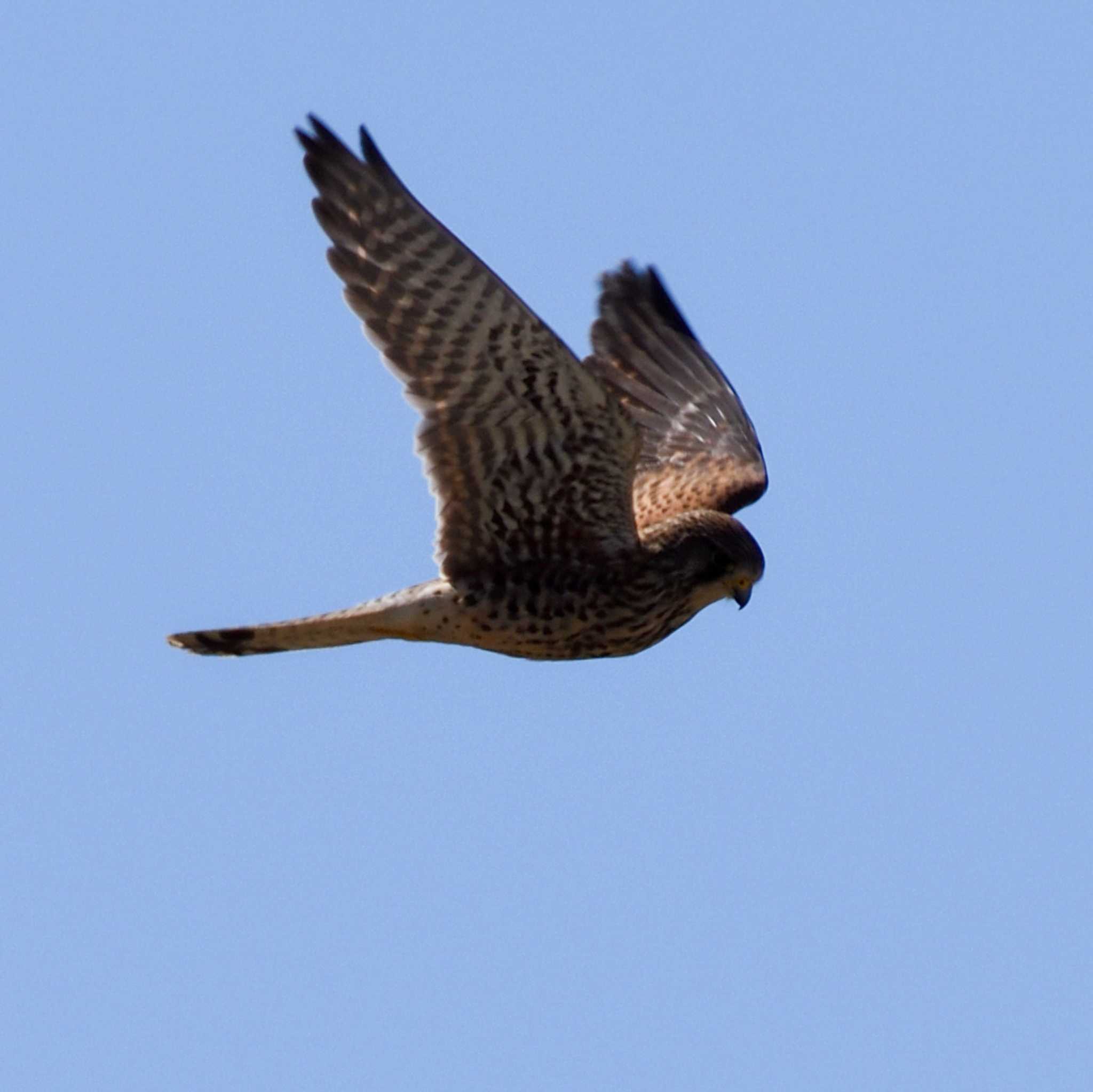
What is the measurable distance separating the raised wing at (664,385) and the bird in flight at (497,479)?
1328 mm

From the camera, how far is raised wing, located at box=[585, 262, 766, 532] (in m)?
9.91

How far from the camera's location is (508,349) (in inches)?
295

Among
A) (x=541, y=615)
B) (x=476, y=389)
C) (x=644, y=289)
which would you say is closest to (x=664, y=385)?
(x=644, y=289)

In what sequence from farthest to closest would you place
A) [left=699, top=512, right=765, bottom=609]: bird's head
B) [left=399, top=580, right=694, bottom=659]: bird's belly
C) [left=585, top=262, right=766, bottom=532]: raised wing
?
[left=585, top=262, right=766, bottom=532]: raised wing
[left=699, top=512, right=765, bottom=609]: bird's head
[left=399, top=580, right=694, bottom=659]: bird's belly

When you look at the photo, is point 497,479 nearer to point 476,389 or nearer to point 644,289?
point 476,389

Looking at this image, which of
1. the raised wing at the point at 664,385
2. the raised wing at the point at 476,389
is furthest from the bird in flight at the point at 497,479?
the raised wing at the point at 664,385

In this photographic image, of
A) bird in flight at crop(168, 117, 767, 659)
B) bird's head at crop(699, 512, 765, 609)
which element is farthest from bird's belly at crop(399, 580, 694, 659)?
bird's head at crop(699, 512, 765, 609)

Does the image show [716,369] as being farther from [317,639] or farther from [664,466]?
[317,639]

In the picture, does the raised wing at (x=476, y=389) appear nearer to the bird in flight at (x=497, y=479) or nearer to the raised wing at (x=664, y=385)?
the bird in flight at (x=497, y=479)

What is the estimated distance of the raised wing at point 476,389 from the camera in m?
7.45

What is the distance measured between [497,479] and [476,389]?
0.38 metres

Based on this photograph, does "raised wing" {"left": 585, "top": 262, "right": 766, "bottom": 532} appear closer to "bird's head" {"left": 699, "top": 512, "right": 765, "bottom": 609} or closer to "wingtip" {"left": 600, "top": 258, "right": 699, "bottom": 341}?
"wingtip" {"left": 600, "top": 258, "right": 699, "bottom": 341}

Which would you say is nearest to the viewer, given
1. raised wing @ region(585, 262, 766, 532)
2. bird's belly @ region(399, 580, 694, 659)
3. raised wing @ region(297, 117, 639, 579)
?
raised wing @ region(297, 117, 639, 579)

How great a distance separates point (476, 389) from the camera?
766 cm
